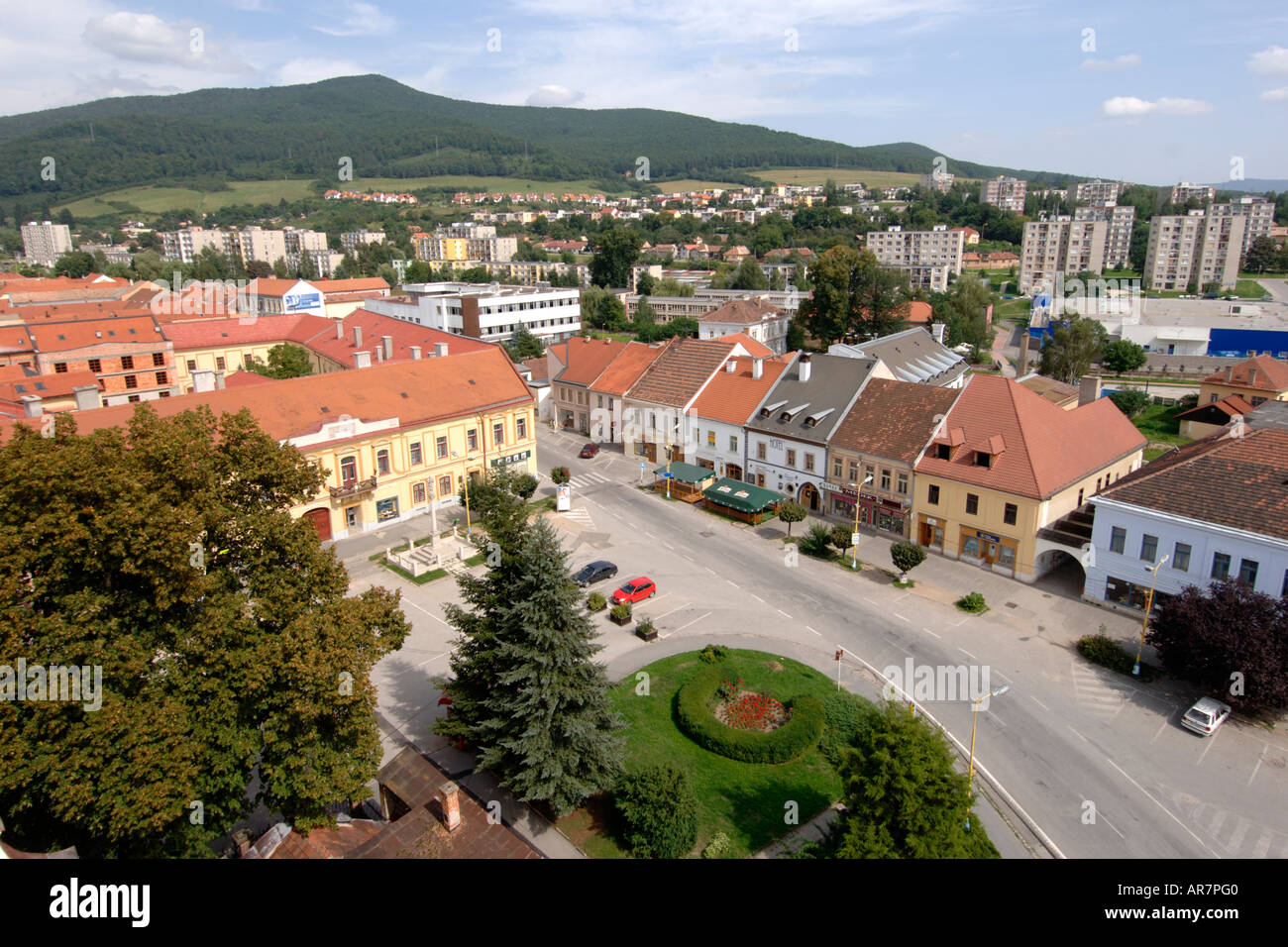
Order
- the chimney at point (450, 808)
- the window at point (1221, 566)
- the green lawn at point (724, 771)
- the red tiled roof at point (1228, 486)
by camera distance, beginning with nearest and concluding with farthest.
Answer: the chimney at point (450, 808) → the green lawn at point (724, 771) → the red tiled roof at point (1228, 486) → the window at point (1221, 566)

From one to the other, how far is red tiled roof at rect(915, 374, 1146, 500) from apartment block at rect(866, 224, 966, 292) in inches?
4752

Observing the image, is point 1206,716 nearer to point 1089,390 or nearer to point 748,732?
point 748,732

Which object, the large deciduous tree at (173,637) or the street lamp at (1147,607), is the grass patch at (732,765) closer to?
the large deciduous tree at (173,637)

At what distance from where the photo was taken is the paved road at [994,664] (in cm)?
2220

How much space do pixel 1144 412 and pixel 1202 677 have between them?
48.7 m

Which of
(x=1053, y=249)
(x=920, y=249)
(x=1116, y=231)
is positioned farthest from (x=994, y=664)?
(x=1116, y=231)

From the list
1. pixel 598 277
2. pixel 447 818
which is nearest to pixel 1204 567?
pixel 447 818

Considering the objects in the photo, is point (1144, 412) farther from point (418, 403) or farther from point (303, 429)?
point (303, 429)

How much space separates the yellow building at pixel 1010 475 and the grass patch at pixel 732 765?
1345 cm

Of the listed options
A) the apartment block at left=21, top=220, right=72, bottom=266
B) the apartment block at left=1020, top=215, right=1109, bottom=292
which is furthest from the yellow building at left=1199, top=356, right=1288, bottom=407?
the apartment block at left=21, top=220, right=72, bottom=266

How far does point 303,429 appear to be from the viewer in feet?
129

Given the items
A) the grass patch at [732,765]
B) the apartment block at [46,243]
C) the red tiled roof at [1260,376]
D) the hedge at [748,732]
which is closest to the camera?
the grass patch at [732,765]

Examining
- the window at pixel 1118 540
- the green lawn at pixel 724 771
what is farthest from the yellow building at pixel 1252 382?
the green lawn at pixel 724 771

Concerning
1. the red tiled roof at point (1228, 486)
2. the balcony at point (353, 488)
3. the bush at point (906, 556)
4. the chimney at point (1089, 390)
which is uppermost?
the chimney at point (1089, 390)
